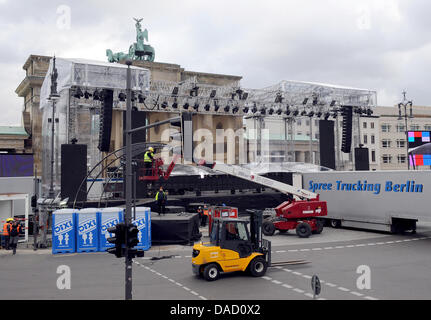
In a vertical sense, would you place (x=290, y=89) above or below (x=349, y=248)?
above

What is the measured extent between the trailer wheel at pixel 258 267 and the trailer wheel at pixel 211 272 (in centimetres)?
127

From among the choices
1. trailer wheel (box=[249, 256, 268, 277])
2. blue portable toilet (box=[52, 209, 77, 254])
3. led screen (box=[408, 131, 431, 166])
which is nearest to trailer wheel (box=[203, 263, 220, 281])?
trailer wheel (box=[249, 256, 268, 277])

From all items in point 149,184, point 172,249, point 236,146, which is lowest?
point 172,249

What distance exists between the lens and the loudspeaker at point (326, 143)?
40750 mm

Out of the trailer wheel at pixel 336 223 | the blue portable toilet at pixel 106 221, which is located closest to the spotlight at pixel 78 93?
the blue portable toilet at pixel 106 221

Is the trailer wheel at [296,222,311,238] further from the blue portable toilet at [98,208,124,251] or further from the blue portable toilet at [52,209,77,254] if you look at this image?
the blue portable toilet at [52,209,77,254]

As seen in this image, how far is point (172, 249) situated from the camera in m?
20.6

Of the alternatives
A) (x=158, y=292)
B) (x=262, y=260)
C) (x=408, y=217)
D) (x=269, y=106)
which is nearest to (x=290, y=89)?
(x=269, y=106)

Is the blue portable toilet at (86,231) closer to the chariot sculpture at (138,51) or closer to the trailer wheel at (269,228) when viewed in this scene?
the trailer wheel at (269,228)

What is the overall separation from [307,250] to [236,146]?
4779 centimetres

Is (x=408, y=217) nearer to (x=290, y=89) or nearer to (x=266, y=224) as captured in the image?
(x=266, y=224)

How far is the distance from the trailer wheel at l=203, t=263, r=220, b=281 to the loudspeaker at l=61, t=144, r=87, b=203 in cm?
1498
